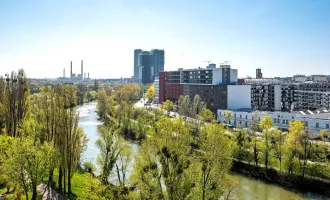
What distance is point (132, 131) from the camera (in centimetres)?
5203

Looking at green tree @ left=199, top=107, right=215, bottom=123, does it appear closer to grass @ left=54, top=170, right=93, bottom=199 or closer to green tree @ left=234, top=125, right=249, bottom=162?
green tree @ left=234, top=125, right=249, bottom=162

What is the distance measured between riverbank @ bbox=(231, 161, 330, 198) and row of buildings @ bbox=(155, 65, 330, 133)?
679 inches

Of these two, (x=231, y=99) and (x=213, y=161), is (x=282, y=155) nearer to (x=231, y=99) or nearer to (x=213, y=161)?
(x=213, y=161)

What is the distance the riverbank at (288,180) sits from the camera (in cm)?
2770

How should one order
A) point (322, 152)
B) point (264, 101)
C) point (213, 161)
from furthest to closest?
point (264, 101), point (322, 152), point (213, 161)

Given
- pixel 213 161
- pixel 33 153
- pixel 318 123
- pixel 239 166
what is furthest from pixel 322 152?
pixel 33 153

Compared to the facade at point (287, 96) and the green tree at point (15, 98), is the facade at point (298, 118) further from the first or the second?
the green tree at point (15, 98)

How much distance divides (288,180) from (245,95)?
1360 inches

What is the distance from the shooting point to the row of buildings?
52.5 m

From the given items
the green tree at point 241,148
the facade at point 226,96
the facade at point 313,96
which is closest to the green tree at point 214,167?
the green tree at point 241,148

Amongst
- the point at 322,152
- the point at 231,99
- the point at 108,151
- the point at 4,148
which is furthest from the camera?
the point at 231,99

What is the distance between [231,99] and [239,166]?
27.8 m

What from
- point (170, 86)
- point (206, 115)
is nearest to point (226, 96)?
point (206, 115)

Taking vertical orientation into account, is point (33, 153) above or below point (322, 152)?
above
